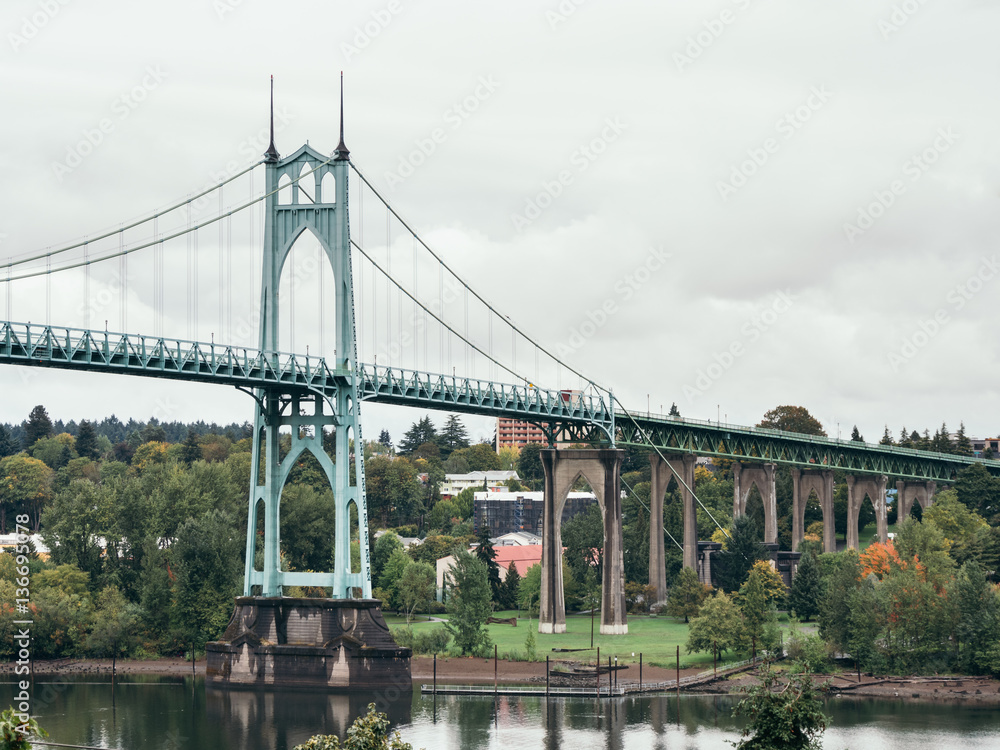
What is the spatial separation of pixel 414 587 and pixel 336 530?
45012 mm

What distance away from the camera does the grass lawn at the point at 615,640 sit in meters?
104

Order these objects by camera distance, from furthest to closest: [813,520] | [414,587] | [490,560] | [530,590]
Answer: [813,520]
[490,560]
[530,590]
[414,587]

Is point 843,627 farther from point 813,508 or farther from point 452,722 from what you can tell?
point 813,508

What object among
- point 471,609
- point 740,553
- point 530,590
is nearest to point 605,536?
point 471,609

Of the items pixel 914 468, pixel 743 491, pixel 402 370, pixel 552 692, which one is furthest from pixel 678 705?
pixel 914 468

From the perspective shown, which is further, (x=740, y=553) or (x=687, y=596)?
(x=740, y=553)

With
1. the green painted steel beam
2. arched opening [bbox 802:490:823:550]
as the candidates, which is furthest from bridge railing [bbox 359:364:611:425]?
arched opening [bbox 802:490:823:550]

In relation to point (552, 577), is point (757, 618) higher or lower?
lower

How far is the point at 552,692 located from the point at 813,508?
90.6 meters

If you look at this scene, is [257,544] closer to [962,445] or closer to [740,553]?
[740,553]

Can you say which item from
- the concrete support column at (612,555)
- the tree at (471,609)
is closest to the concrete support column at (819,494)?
the concrete support column at (612,555)

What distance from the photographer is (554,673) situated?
321ft

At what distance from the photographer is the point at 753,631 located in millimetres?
102625

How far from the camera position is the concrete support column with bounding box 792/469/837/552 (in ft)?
498
